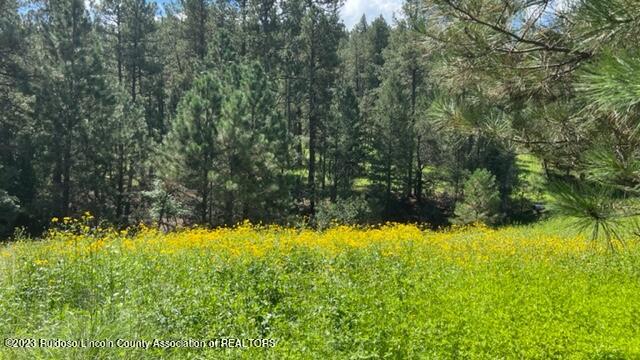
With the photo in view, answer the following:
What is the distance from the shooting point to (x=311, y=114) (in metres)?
33.4

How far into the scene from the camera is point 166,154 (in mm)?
21594

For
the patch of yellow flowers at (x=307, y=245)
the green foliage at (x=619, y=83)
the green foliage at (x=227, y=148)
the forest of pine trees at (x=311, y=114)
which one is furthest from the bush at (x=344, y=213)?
the green foliage at (x=619, y=83)

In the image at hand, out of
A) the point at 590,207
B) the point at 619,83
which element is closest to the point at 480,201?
the point at 590,207

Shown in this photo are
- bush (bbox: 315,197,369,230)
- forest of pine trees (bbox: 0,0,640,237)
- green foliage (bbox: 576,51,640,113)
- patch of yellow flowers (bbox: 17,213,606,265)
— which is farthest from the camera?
bush (bbox: 315,197,369,230)

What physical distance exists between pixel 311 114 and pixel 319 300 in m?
28.4

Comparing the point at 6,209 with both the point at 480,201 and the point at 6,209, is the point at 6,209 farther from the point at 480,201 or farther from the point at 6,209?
the point at 480,201

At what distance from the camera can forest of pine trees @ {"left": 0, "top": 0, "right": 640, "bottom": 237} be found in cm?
370

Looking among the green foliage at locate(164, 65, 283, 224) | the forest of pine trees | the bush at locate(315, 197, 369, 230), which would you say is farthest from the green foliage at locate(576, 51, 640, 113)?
the bush at locate(315, 197, 369, 230)

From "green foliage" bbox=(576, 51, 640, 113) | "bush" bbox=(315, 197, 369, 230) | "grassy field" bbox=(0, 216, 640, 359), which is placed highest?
"green foliage" bbox=(576, 51, 640, 113)

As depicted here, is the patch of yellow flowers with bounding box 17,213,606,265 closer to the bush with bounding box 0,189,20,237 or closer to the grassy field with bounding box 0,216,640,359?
the grassy field with bounding box 0,216,640,359

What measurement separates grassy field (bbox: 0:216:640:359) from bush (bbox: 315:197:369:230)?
1387 centimetres

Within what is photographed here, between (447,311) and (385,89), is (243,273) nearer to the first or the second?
(447,311)

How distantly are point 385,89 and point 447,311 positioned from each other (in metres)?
28.3

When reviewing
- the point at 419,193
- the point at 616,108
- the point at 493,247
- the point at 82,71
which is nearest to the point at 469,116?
the point at 616,108
